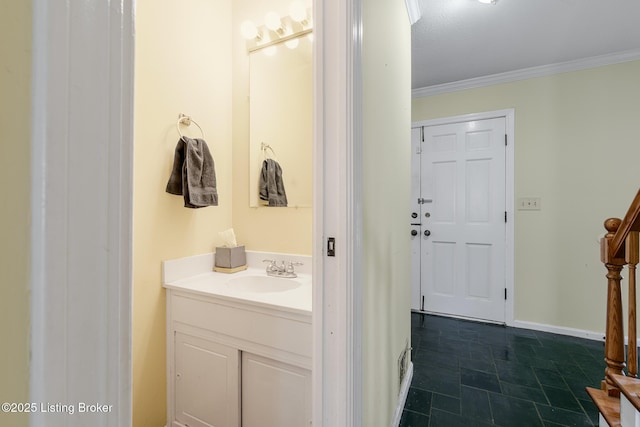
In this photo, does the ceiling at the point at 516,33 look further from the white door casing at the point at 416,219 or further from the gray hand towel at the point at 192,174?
the gray hand towel at the point at 192,174

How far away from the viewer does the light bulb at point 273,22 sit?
1.72m

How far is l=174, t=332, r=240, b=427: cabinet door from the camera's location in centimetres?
124

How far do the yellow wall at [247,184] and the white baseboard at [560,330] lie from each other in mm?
2425

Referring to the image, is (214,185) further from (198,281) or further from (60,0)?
(60,0)

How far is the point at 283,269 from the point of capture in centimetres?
163

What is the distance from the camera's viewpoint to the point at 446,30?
2115 mm

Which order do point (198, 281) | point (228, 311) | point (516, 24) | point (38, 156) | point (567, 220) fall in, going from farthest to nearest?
point (567, 220), point (516, 24), point (198, 281), point (228, 311), point (38, 156)

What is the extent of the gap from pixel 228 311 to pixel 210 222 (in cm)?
68

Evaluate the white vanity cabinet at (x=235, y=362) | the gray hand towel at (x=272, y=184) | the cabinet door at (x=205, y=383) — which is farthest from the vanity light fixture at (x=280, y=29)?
the cabinet door at (x=205, y=383)

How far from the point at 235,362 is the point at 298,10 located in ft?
6.17

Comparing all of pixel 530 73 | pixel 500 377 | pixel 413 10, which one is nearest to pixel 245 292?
pixel 500 377

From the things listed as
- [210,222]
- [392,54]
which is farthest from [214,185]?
[392,54]

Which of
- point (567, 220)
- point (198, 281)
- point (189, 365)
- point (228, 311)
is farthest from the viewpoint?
point (567, 220)

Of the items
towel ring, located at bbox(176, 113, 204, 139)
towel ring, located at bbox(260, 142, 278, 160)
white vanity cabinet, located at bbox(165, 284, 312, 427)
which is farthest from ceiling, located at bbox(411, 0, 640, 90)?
white vanity cabinet, located at bbox(165, 284, 312, 427)
